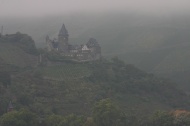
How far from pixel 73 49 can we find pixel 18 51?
956 centimetres

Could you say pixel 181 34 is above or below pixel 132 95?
above

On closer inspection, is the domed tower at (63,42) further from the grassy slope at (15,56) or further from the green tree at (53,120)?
the green tree at (53,120)

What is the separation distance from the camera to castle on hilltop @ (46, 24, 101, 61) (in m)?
82.1

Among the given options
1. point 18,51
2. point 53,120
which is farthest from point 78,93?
point 18,51

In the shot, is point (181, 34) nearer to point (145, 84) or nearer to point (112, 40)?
point (112, 40)

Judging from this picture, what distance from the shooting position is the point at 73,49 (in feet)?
274

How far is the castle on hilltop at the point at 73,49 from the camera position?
269 ft

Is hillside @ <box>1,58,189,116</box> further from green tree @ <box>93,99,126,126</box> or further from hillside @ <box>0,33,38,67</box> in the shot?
green tree @ <box>93,99,126,126</box>

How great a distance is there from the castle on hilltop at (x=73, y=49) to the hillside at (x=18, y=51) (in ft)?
15.3

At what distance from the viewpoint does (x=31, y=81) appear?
6812cm

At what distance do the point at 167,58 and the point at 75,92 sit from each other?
1448 inches

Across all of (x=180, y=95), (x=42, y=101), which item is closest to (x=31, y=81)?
(x=42, y=101)

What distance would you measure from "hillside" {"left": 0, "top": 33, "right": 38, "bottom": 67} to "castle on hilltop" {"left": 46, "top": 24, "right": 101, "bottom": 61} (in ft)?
15.3

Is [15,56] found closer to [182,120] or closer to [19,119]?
[19,119]
